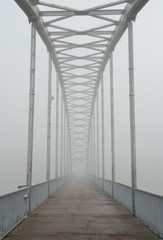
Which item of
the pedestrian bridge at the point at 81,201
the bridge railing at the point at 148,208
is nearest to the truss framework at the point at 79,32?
the pedestrian bridge at the point at 81,201

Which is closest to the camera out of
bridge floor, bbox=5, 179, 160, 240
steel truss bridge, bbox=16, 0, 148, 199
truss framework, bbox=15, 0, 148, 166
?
bridge floor, bbox=5, 179, 160, 240

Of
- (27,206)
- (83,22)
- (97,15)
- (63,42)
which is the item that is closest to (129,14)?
(97,15)

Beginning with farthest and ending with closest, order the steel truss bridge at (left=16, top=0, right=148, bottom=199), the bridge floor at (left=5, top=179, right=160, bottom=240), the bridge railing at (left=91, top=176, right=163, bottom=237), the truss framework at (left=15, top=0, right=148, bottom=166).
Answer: the truss framework at (left=15, top=0, right=148, bottom=166) < the steel truss bridge at (left=16, top=0, right=148, bottom=199) < the bridge railing at (left=91, top=176, right=163, bottom=237) < the bridge floor at (left=5, top=179, right=160, bottom=240)

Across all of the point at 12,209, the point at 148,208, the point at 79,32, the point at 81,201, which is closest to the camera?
the point at 12,209

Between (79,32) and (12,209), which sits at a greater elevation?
(79,32)

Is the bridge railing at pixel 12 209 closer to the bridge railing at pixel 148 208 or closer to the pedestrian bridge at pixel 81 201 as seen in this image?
the pedestrian bridge at pixel 81 201

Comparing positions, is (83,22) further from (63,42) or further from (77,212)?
(77,212)

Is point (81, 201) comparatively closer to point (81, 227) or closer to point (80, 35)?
point (81, 227)

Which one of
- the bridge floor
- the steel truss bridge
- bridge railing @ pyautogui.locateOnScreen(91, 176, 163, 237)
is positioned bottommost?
the bridge floor

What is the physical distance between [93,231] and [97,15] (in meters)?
11.8

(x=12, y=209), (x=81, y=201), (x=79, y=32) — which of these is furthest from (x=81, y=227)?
(x=79, y=32)

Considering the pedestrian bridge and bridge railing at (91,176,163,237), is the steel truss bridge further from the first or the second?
bridge railing at (91,176,163,237)

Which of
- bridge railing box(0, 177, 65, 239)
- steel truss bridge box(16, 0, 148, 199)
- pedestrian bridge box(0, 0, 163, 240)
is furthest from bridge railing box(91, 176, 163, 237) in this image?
bridge railing box(0, 177, 65, 239)

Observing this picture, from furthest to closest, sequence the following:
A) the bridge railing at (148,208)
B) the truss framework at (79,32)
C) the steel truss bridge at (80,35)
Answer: the truss framework at (79,32), the steel truss bridge at (80,35), the bridge railing at (148,208)
